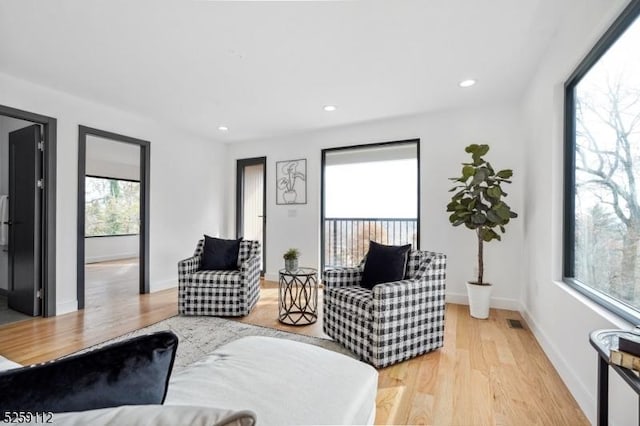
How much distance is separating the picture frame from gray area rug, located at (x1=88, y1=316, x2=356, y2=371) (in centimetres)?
235

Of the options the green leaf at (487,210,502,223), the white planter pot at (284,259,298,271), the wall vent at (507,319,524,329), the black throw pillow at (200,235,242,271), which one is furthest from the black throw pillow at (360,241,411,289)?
the black throw pillow at (200,235,242,271)

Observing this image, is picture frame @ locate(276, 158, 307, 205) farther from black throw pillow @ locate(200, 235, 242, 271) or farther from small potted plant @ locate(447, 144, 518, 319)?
small potted plant @ locate(447, 144, 518, 319)

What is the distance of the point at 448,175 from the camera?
386 cm

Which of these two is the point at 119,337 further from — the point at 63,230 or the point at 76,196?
the point at 76,196

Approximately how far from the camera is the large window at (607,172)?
1436 mm

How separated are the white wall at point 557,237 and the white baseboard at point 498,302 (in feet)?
1.25

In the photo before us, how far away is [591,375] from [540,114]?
6.71 feet

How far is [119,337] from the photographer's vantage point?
2680mm

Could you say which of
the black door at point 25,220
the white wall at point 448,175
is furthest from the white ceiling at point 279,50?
the black door at point 25,220

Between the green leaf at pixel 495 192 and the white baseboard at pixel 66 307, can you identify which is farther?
the white baseboard at pixel 66 307

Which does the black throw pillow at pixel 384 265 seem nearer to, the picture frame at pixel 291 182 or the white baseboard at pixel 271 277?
the picture frame at pixel 291 182

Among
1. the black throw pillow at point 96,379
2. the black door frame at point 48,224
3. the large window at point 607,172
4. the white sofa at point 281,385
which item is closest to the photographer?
the black throw pillow at point 96,379

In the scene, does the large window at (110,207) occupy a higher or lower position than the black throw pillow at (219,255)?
higher

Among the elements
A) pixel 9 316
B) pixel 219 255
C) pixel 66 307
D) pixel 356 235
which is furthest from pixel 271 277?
pixel 9 316
